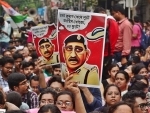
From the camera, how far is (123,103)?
6.40m

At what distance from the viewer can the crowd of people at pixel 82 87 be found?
676 centimetres

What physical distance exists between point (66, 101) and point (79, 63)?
0.45 m

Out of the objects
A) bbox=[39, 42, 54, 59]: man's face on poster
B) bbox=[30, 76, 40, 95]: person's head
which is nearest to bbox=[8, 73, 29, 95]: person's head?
bbox=[30, 76, 40, 95]: person's head

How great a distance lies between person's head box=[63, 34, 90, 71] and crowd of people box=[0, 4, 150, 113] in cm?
20

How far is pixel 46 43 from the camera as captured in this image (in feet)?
32.2

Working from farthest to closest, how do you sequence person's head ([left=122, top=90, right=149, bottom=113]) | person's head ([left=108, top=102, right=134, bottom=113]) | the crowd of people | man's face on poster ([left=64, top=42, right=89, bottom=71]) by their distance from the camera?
person's head ([left=122, top=90, right=149, bottom=113]) < man's face on poster ([left=64, top=42, right=89, bottom=71]) < the crowd of people < person's head ([left=108, top=102, right=134, bottom=113])

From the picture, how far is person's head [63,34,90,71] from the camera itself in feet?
22.8

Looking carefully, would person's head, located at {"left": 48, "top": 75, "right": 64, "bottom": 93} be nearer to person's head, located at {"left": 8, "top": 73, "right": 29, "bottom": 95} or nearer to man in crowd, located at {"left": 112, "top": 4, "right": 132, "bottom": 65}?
person's head, located at {"left": 8, "top": 73, "right": 29, "bottom": 95}

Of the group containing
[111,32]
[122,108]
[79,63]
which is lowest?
[122,108]

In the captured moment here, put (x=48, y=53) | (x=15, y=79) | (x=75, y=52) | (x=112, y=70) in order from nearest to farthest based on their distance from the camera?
(x=75, y=52) < (x=15, y=79) < (x=48, y=53) < (x=112, y=70)

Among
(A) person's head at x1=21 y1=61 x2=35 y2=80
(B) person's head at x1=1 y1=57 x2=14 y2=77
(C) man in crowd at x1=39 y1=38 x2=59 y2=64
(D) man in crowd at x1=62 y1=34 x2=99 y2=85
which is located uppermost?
(D) man in crowd at x1=62 y1=34 x2=99 y2=85

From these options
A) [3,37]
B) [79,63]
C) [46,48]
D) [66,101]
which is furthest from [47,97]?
[3,37]

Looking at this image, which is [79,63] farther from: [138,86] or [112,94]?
[138,86]

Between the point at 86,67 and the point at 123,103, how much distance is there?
0.78 metres
